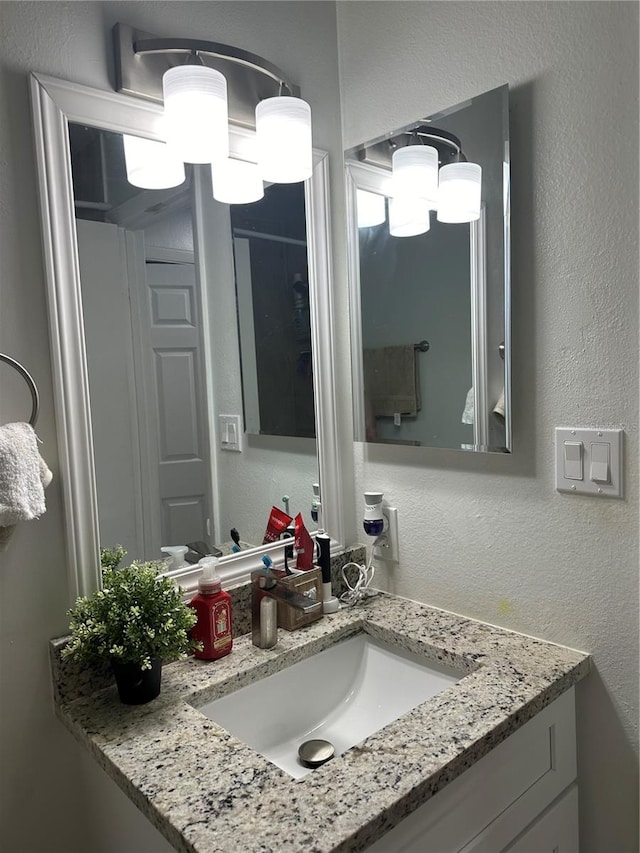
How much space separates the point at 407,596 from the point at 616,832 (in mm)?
565

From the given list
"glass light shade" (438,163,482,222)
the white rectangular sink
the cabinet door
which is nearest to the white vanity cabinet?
the cabinet door

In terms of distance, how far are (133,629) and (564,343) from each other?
879 mm

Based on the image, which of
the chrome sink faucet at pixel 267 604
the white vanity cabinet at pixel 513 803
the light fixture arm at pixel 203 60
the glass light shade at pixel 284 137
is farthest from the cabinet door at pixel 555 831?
the light fixture arm at pixel 203 60

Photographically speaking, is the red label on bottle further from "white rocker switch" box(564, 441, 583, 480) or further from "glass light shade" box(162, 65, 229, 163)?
"glass light shade" box(162, 65, 229, 163)

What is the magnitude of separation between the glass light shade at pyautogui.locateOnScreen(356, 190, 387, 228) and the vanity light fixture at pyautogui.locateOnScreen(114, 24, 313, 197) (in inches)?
7.0

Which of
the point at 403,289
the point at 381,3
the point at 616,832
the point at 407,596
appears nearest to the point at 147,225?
the point at 403,289

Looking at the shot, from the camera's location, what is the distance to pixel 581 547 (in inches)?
41.6

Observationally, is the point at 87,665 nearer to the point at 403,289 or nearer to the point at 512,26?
the point at 403,289

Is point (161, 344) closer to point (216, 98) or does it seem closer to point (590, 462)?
point (216, 98)

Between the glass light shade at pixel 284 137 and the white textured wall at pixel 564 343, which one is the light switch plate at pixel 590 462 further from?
Result: the glass light shade at pixel 284 137

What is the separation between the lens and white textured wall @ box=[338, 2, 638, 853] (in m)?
0.97

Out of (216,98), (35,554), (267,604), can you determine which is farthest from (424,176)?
(35,554)

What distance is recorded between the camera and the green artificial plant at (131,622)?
0.93 meters

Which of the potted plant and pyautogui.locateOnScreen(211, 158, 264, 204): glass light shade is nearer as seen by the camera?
the potted plant
